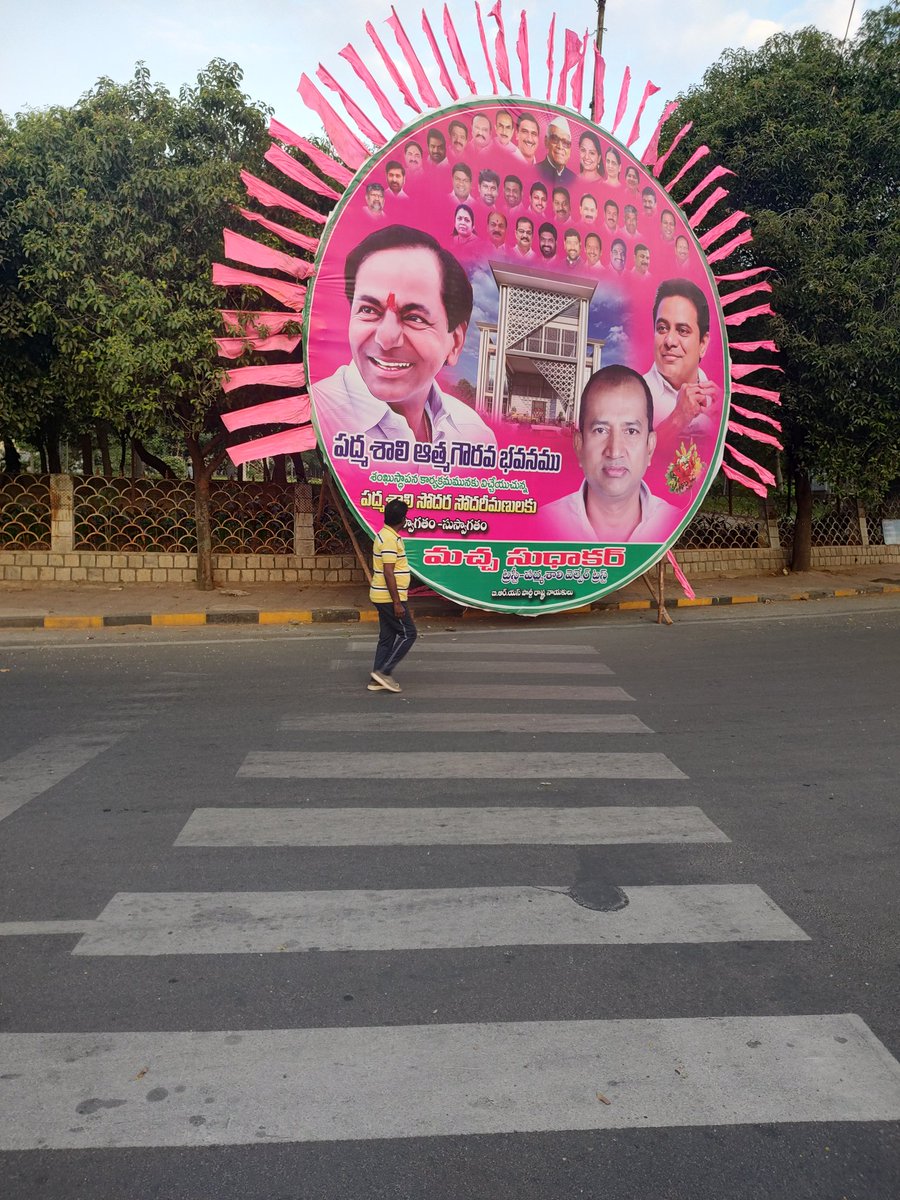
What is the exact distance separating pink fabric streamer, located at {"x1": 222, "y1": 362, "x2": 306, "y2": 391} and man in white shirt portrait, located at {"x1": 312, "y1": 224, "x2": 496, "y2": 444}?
370mm

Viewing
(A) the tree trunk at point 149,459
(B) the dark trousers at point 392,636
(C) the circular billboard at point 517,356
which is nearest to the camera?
(B) the dark trousers at point 392,636

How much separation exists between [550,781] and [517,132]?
9.49m

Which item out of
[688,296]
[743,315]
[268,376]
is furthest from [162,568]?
[743,315]

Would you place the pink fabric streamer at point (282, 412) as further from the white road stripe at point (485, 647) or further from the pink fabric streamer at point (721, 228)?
the pink fabric streamer at point (721, 228)

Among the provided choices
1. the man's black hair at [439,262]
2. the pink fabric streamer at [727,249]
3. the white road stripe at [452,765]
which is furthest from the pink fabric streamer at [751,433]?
the white road stripe at [452,765]

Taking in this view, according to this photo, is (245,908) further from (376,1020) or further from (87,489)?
(87,489)

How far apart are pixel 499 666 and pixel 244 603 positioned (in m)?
4.60

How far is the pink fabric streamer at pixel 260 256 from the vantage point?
10.8 m

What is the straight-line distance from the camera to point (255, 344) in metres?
11.6

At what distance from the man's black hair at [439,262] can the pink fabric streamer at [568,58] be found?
8.94 feet

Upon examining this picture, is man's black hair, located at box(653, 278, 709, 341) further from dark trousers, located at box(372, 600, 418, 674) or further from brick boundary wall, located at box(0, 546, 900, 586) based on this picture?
dark trousers, located at box(372, 600, 418, 674)

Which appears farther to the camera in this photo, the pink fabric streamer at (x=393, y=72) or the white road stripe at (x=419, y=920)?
the pink fabric streamer at (x=393, y=72)

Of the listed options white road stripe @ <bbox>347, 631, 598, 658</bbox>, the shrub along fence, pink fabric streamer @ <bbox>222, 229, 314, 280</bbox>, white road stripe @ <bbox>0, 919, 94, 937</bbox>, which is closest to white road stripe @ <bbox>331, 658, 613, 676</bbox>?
white road stripe @ <bbox>347, 631, 598, 658</bbox>

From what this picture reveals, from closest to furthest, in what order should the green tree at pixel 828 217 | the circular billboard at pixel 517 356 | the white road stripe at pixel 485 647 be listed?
the white road stripe at pixel 485 647
the circular billboard at pixel 517 356
the green tree at pixel 828 217
